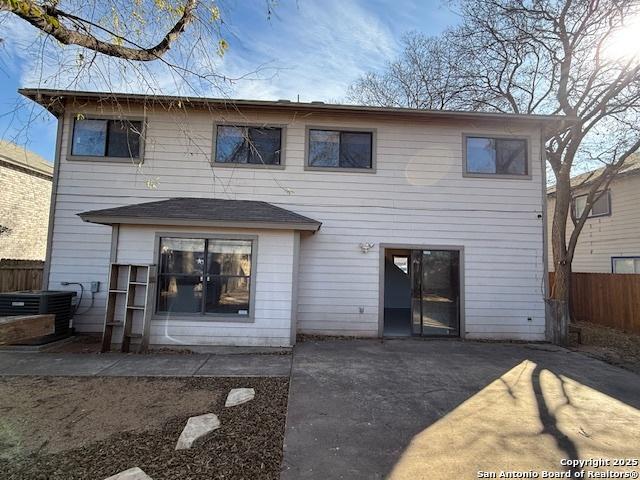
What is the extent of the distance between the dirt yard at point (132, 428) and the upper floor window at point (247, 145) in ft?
16.2

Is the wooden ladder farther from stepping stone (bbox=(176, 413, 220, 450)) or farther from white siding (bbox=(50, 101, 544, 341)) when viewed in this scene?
stepping stone (bbox=(176, 413, 220, 450))

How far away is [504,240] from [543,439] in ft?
18.2

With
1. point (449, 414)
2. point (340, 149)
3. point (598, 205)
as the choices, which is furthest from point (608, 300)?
point (449, 414)

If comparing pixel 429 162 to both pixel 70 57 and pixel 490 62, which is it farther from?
pixel 70 57

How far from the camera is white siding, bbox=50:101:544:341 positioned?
A: 7.76 meters

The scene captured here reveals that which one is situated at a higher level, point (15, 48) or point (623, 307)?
point (15, 48)

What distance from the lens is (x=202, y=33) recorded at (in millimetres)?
4109

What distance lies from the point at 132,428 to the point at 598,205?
16641mm

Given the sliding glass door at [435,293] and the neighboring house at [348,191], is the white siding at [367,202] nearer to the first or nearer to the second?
the neighboring house at [348,191]

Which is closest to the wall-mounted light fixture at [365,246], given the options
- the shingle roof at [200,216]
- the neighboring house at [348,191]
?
the neighboring house at [348,191]

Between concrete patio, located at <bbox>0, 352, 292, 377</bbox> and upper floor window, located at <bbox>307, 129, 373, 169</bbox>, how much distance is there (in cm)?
447

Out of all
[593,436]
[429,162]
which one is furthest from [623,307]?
[593,436]

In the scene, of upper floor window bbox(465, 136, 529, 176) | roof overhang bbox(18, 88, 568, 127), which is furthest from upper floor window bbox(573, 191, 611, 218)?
roof overhang bbox(18, 88, 568, 127)

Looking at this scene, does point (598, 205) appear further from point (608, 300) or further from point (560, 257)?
point (560, 257)
